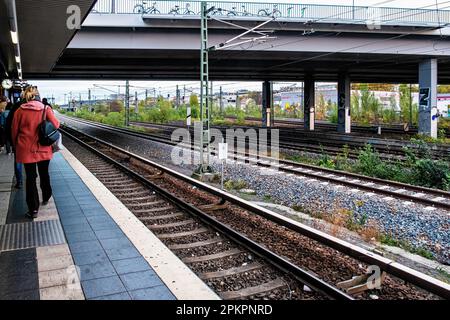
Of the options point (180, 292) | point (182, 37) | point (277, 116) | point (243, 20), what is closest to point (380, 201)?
point (180, 292)

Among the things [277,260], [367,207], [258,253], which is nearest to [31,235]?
[258,253]

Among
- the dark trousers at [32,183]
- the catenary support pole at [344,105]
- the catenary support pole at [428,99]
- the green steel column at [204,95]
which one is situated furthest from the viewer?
the catenary support pole at [344,105]

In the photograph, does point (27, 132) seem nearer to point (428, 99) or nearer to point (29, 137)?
point (29, 137)

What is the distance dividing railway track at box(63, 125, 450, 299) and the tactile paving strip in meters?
1.55

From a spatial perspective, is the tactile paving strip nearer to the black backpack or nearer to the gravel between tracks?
the black backpack

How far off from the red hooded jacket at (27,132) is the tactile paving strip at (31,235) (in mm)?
1009

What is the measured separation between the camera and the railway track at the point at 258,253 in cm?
476

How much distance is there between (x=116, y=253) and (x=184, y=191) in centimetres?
526

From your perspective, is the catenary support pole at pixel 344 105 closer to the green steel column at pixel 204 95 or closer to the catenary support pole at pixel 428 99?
the catenary support pole at pixel 428 99

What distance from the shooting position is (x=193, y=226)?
24.2ft

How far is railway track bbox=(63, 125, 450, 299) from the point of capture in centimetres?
476

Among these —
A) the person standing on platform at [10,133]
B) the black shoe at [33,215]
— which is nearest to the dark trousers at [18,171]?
the person standing on platform at [10,133]
